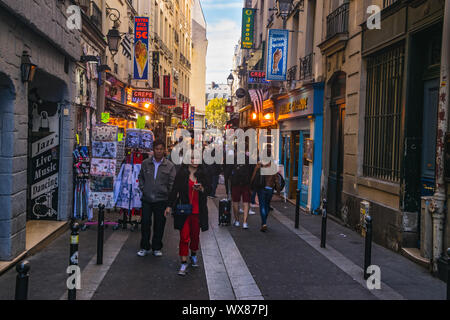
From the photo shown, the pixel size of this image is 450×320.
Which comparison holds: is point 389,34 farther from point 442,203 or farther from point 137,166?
point 137,166

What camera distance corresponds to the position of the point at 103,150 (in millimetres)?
9656

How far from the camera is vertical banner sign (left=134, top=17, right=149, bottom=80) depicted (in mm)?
18469

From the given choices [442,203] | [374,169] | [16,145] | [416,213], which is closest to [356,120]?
[374,169]

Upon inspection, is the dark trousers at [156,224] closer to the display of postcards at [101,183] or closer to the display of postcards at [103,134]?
the display of postcards at [101,183]

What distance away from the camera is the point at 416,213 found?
7.98 metres

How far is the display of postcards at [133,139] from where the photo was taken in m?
10.3

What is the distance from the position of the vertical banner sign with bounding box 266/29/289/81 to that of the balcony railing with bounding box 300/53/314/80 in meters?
0.89

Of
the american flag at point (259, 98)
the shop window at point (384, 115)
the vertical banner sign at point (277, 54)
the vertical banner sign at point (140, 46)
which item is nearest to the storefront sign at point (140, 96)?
the vertical banner sign at point (140, 46)

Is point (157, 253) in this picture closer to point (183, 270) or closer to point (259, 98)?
point (183, 270)

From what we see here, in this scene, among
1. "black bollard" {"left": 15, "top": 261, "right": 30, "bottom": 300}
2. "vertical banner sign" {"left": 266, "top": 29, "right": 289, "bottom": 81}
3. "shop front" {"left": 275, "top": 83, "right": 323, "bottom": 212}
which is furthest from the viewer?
"vertical banner sign" {"left": 266, "top": 29, "right": 289, "bottom": 81}

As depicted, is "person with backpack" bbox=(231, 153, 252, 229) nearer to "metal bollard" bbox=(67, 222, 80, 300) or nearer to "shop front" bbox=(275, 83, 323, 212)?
"shop front" bbox=(275, 83, 323, 212)

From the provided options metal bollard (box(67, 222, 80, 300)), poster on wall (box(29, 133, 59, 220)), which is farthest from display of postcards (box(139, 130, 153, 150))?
metal bollard (box(67, 222, 80, 300))

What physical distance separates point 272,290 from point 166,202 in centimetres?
263

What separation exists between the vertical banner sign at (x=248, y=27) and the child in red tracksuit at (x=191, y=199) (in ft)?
74.3
